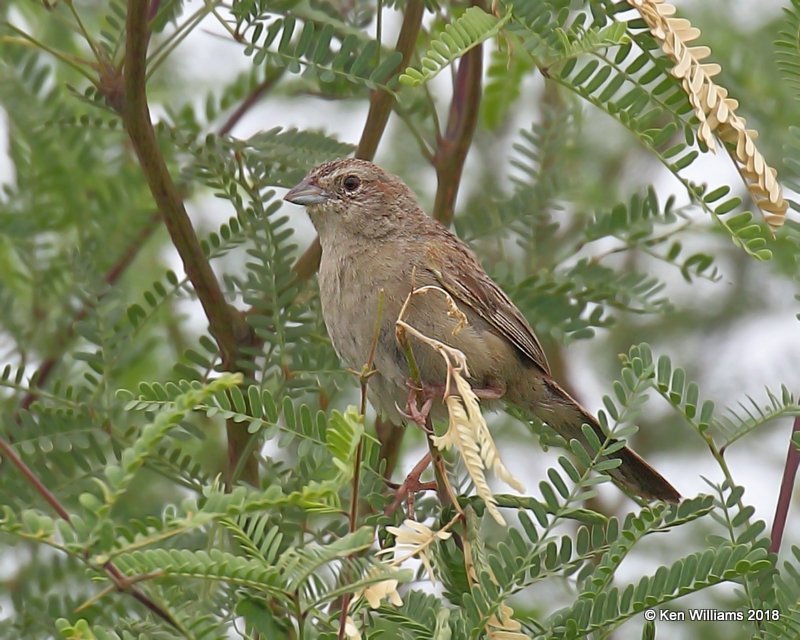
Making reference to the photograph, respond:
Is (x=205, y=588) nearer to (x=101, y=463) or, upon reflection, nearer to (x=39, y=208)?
(x=101, y=463)

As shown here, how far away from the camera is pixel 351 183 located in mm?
5121

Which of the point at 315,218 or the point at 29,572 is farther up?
the point at 315,218

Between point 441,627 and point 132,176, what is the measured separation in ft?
11.1

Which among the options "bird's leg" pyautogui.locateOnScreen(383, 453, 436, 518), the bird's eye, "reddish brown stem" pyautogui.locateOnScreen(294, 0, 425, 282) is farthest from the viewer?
the bird's eye

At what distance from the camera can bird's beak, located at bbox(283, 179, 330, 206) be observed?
486 centimetres

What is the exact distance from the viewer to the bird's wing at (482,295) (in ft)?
16.1

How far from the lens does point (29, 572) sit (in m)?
4.95

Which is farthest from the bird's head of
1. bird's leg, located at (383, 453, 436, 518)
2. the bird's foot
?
bird's leg, located at (383, 453, 436, 518)

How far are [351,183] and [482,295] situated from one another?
2.27 ft

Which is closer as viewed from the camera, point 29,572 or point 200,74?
point 29,572

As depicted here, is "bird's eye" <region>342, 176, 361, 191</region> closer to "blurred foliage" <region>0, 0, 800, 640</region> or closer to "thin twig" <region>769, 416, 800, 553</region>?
"blurred foliage" <region>0, 0, 800, 640</region>

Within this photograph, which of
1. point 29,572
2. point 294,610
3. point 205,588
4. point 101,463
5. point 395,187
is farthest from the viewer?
point 395,187

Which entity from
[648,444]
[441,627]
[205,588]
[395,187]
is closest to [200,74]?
[395,187]

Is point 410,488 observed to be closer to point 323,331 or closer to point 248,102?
point 323,331
